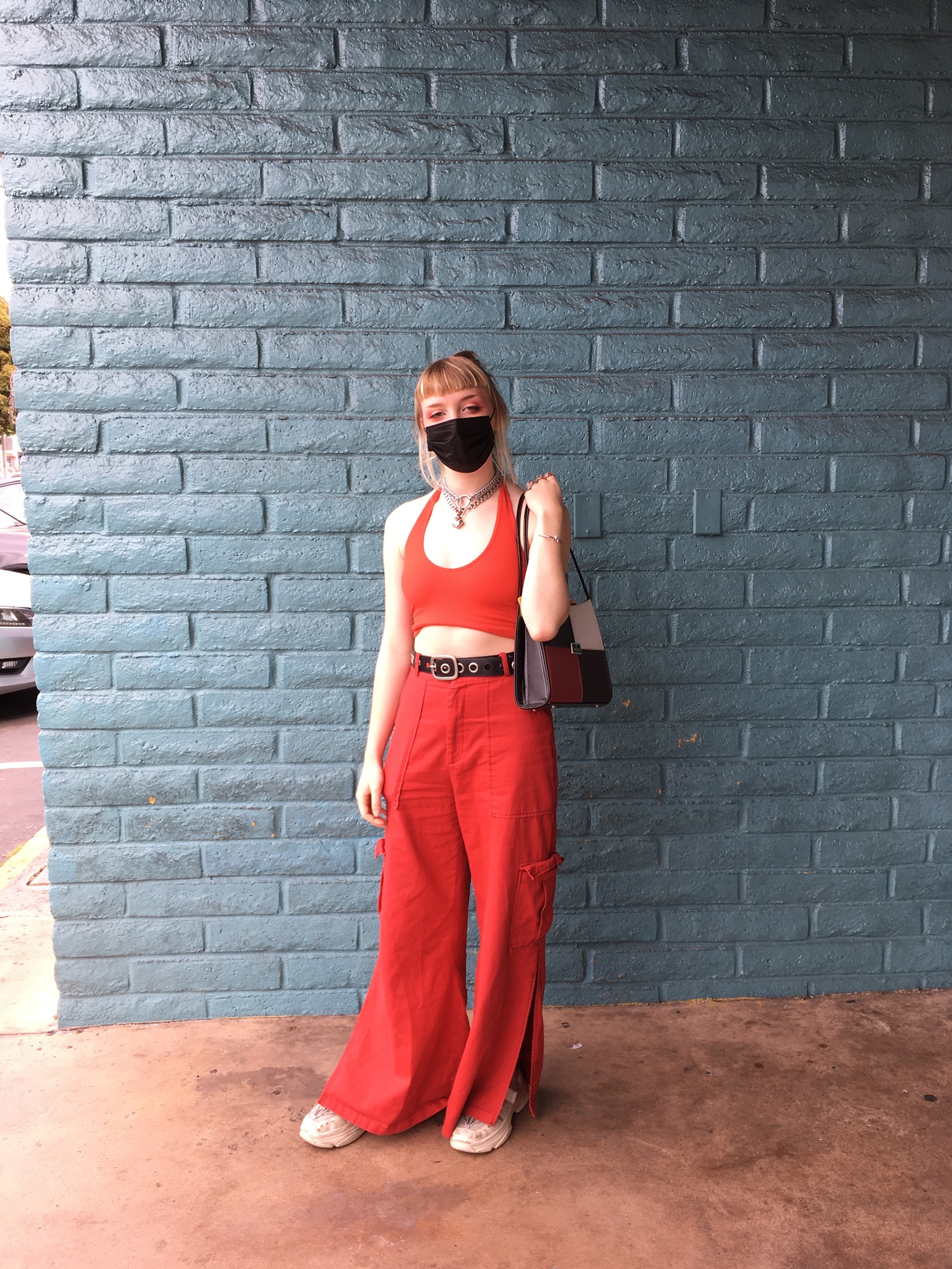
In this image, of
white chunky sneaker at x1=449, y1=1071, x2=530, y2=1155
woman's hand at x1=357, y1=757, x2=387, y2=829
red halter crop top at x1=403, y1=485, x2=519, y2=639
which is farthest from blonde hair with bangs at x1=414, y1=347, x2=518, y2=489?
white chunky sneaker at x1=449, y1=1071, x2=530, y2=1155

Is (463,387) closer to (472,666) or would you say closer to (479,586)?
(479,586)

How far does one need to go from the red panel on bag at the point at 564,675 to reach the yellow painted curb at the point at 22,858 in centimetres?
289

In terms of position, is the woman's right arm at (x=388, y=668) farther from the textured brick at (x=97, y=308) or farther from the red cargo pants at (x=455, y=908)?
the textured brick at (x=97, y=308)

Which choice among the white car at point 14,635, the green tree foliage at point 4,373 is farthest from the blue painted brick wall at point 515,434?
the green tree foliage at point 4,373

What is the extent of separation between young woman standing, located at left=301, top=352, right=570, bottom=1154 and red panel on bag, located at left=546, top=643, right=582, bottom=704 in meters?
0.06

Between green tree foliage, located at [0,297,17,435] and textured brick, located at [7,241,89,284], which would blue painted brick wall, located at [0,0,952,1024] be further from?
green tree foliage, located at [0,297,17,435]

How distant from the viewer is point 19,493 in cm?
999

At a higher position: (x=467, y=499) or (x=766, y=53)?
(x=766, y=53)

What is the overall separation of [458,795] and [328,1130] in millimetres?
933

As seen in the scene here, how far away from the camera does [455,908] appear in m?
2.48

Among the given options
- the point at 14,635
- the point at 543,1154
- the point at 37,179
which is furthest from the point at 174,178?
the point at 14,635

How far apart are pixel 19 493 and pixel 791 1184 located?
989 centimetres

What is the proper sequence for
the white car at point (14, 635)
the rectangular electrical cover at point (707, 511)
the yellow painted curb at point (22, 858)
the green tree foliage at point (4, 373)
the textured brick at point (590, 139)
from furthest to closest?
the green tree foliage at point (4, 373) < the white car at point (14, 635) < the yellow painted curb at point (22, 858) < the rectangular electrical cover at point (707, 511) < the textured brick at point (590, 139)

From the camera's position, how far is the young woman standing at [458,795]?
7.55 ft
